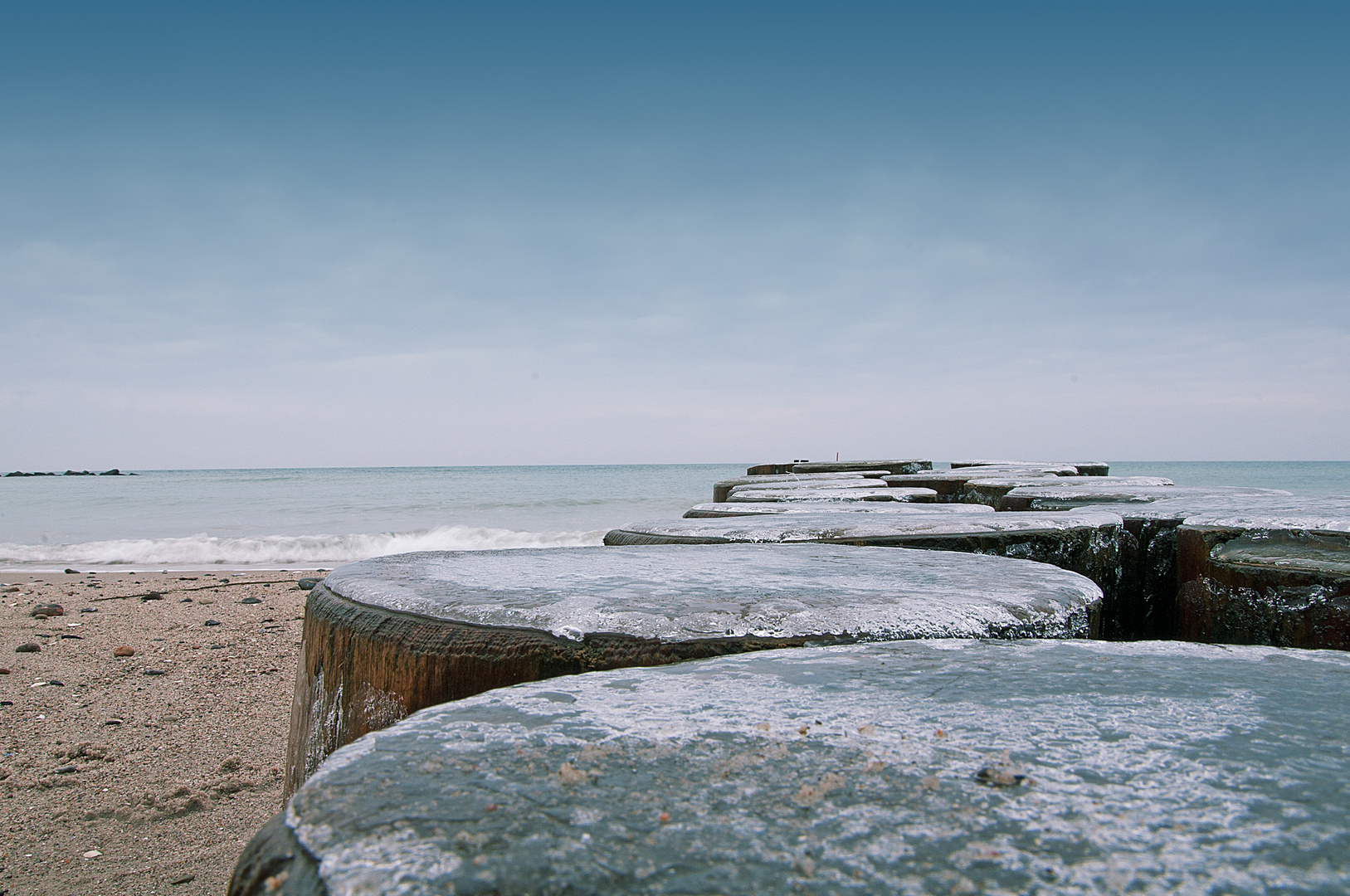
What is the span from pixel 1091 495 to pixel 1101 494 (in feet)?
0.09

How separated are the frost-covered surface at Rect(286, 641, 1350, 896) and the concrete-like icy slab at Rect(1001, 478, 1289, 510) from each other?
66.5 inches

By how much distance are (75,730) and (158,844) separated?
1205 mm

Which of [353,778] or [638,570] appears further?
[638,570]

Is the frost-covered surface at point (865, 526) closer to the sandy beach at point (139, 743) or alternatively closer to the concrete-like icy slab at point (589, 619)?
the concrete-like icy slab at point (589, 619)

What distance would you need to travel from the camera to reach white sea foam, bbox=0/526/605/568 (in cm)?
898

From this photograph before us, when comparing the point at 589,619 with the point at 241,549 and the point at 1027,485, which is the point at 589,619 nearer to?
the point at 1027,485

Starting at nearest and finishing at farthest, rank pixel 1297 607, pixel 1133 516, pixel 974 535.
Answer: pixel 1297 607 → pixel 974 535 → pixel 1133 516

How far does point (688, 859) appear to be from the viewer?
16.4 inches

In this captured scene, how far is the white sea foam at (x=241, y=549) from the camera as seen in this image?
8.98 m

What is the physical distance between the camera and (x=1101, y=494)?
7.91 ft

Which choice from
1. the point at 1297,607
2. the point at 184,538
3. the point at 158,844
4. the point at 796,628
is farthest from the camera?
the point at 184,538

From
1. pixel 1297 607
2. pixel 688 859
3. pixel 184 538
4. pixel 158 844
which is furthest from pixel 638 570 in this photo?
pixel 184 538

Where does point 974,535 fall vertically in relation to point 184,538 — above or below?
above

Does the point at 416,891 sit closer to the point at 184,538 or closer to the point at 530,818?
the point at 530,818
